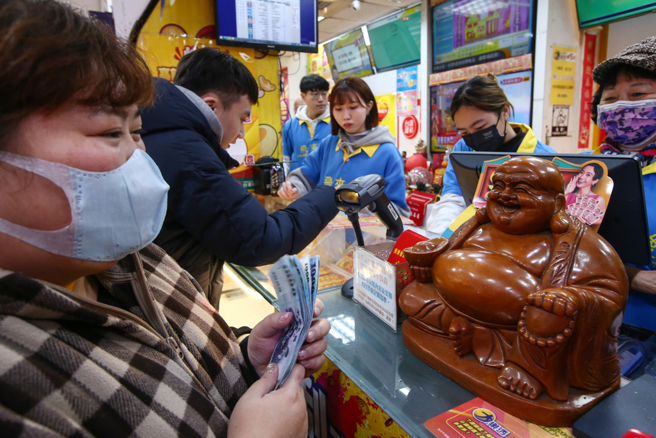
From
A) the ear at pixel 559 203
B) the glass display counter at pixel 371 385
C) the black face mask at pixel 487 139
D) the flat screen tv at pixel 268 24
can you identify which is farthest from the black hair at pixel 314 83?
the ear at pixel 559 203

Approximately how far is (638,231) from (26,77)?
54.5 inches

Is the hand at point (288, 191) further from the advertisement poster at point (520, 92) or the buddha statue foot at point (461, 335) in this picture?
the advertisement poster at point (520, 92)

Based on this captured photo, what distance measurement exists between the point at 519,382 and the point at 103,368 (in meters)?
0.79

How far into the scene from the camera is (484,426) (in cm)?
78

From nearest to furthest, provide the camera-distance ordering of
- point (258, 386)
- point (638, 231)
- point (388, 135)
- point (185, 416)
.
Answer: point (185, 416) → point (258, 386) → point (638, 231) → point (388, 135)

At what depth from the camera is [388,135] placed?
2.79m

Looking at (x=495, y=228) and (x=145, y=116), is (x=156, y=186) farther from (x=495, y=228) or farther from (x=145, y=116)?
(x=495, y=228)

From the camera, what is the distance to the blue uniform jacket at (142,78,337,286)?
4.16 feet

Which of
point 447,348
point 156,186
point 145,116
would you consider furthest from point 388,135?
point 156,186

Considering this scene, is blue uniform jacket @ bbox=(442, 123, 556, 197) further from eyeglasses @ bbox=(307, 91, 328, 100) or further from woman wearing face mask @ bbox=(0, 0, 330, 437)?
eyeglasses @ bbox=(307, 91, 328, 100)

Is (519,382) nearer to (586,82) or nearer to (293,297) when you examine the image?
(293,297)

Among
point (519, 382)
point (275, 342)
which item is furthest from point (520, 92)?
point (275, 342)

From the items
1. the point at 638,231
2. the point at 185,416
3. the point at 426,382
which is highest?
the point at 638,231

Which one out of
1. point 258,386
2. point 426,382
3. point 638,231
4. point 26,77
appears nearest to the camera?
point 26,77
